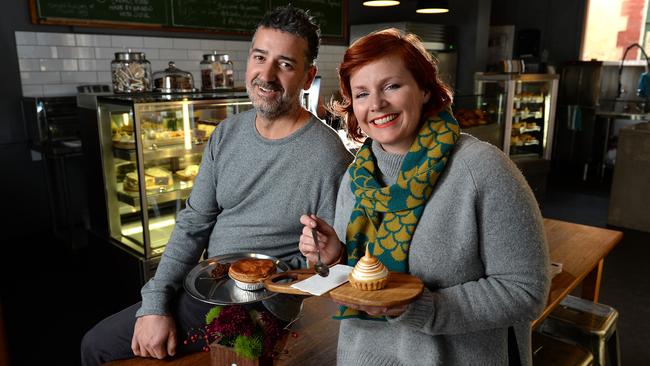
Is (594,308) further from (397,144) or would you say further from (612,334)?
(397,144)

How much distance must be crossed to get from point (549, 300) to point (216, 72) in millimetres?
2840

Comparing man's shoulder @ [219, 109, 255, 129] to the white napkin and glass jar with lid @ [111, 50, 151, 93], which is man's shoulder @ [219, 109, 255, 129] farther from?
glass jar with lid @ [111, 50, 151, 93]

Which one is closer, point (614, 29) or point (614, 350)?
point (614, 350)

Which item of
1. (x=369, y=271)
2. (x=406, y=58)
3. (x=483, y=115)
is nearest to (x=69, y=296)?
(x=369, y=271)

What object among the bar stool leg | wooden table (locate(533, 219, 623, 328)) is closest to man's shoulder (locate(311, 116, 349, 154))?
wooden table (locate(533, 219, 623, 328))

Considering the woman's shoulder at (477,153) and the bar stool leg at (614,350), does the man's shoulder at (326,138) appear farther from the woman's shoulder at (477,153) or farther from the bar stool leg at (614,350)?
the bar stool leg at (614,350)

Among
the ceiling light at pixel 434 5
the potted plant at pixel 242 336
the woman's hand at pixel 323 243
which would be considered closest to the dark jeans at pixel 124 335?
the potted plant at pixel 242 336

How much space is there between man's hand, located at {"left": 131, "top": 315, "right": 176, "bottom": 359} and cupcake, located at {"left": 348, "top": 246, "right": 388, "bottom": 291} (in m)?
0.95

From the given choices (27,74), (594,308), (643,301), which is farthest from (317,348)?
(27,74)

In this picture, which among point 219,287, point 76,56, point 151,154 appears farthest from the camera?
point 76,56

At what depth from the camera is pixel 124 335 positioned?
75.2 inches

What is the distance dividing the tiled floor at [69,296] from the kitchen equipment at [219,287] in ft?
5.60

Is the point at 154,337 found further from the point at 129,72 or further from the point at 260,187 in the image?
the point at 129,72

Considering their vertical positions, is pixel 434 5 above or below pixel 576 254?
above
